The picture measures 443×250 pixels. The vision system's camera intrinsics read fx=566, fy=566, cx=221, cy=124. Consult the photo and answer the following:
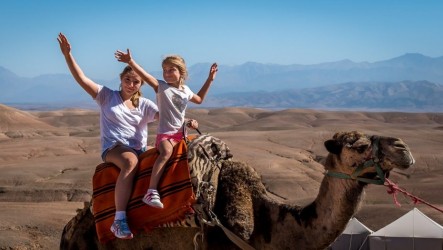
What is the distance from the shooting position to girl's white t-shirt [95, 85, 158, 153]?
221 inches

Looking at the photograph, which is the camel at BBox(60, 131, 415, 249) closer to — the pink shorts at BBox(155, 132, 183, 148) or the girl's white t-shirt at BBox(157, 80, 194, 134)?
the pink shorts at BBox(155, 132, 183, 148)

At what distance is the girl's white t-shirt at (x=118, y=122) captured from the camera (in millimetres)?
5617

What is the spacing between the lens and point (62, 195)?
2462 centimetres

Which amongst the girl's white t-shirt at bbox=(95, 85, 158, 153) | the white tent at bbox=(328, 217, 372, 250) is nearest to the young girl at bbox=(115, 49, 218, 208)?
the girl's white t-shirt at bbox=(95, 85, 158, 153)

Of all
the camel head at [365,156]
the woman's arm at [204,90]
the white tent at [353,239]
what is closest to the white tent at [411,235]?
the white tent at [353,239]

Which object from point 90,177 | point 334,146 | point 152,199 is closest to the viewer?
point 334,146

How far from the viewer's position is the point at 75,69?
18.7 ft

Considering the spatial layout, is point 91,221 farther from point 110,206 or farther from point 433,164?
point 433,164

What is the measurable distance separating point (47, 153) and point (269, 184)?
21060 mm

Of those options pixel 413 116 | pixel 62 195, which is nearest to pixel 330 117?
pixel 413 116

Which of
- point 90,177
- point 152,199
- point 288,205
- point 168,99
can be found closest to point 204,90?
point 168,99

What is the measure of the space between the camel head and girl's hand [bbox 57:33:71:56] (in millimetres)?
2774

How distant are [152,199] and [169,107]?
90 cm

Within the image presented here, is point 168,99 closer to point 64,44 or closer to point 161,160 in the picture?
point 161,160
